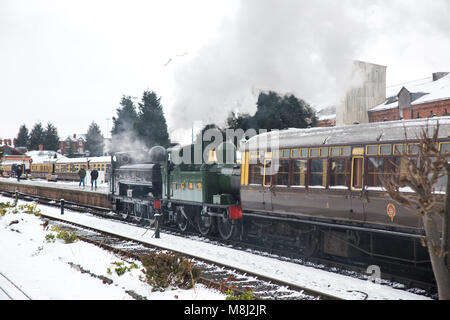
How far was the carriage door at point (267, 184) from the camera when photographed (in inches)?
510

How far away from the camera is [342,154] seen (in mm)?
10805

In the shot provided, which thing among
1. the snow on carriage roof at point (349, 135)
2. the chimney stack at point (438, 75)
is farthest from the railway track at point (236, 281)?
the chimney stack at point (438, 75)

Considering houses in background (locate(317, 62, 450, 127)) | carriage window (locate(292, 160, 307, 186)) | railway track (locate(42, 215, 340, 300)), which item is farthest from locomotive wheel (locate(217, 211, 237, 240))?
houses in background (locate(317, 62, 450, 127))

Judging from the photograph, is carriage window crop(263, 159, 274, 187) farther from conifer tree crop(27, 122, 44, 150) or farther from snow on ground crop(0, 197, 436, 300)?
conifer tree crop(27, 122, 44, 150)

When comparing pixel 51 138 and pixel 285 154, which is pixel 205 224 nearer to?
pixel 285 154

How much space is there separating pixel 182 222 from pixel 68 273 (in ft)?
26.9

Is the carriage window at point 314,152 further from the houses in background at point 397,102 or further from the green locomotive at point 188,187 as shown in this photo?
the houses in background at point 397,102

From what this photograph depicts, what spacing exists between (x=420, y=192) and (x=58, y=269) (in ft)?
26.5

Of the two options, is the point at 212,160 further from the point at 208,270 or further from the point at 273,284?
the point at 273,284

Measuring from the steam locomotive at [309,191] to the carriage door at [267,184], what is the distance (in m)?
0.03

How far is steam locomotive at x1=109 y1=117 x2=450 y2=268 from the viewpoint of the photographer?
9.66 meters

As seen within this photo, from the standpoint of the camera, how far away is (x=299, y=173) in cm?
1198

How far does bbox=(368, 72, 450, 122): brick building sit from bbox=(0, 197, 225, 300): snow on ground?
31.4m
